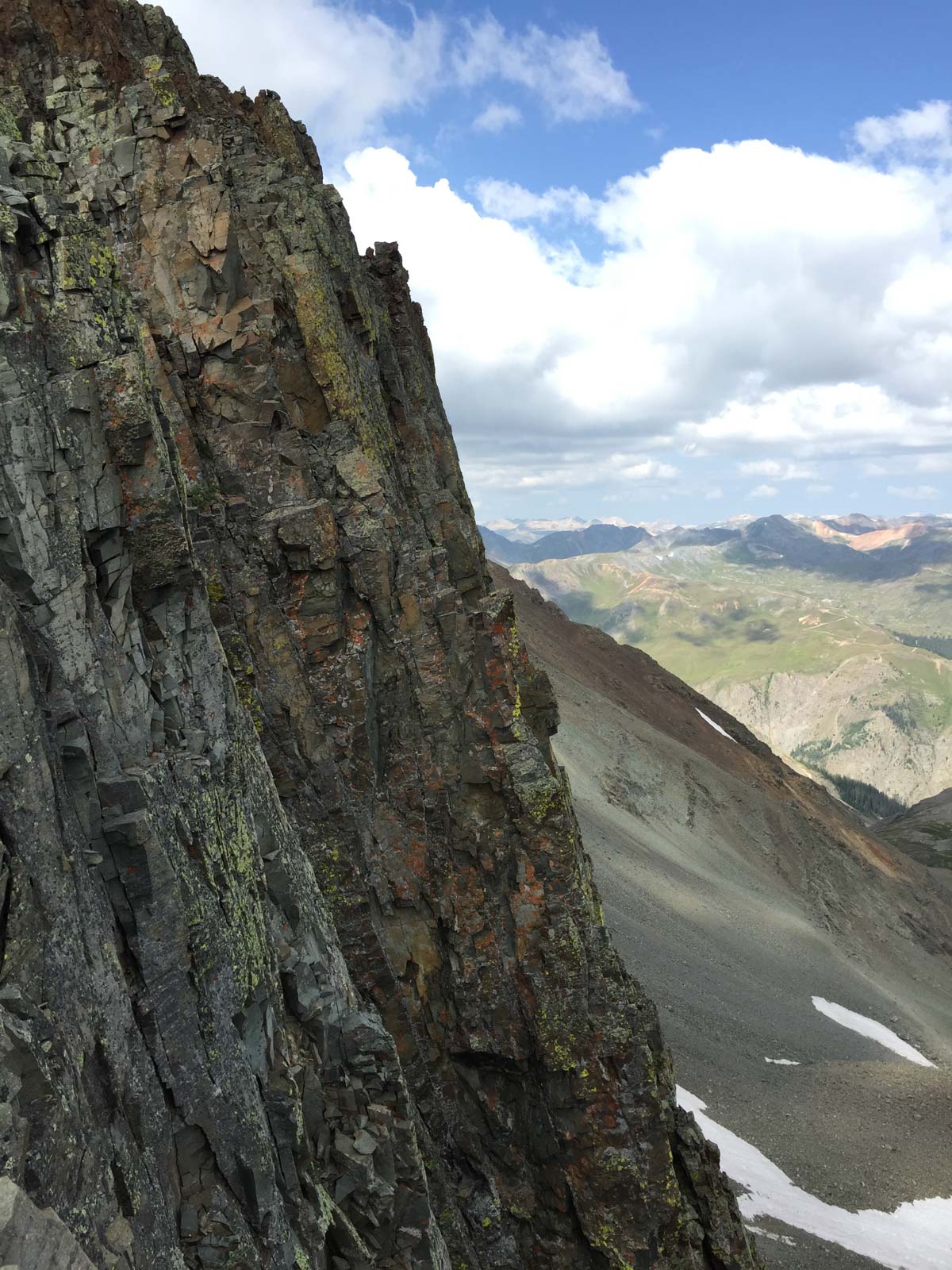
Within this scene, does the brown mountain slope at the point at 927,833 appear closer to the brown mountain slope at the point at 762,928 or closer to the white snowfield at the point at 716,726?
the brown mountain slope at the point at 762,928

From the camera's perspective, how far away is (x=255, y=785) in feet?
48.6

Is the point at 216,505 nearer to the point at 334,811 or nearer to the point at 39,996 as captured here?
the point at 334,811

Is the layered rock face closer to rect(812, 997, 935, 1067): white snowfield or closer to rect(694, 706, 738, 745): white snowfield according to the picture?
rect(812, 997, 935, 1067): white snowfield

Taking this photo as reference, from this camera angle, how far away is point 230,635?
1817 centimetres

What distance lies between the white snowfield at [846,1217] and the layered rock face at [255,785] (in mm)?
11410

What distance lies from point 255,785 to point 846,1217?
3378 cm

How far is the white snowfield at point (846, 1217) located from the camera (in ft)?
98.7

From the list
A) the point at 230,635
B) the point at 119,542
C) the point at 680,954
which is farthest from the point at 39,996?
the point at 680,954

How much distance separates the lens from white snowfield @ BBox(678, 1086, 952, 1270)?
30.1 metres

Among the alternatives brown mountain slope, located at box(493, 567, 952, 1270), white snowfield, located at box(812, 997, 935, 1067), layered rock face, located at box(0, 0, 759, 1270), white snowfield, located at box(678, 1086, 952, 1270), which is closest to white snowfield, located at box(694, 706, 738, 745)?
brown mountain slope, located at box(493, 567, 952, 1270)

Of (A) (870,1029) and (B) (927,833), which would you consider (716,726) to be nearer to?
(A) (870,1029)

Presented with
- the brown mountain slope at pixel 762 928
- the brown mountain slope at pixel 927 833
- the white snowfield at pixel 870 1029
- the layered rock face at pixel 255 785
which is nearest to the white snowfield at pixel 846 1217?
the brown mountain slope at pixel 762 928

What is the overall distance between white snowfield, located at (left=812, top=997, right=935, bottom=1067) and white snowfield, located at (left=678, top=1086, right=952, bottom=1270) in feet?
57.7

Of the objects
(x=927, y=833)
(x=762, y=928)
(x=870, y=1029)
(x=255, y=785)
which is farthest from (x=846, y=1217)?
(x=927, y=833)
